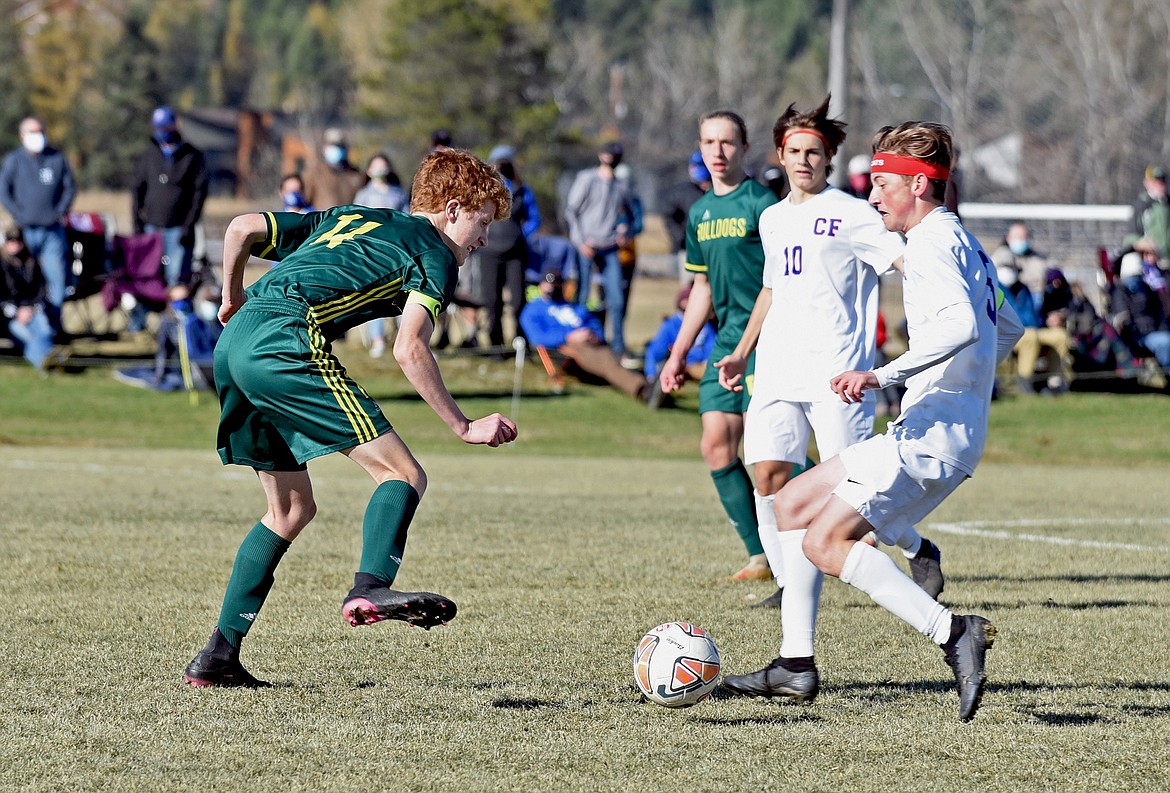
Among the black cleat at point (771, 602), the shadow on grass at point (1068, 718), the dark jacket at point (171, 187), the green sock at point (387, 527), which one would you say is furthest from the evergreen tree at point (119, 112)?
the shadow on grass at point (1068, 718)

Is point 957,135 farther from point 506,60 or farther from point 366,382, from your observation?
point 366,382

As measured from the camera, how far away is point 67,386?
60.0 feet

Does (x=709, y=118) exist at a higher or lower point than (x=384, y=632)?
higher

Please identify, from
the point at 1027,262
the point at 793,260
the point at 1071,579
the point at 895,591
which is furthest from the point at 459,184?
the point at 1027,262

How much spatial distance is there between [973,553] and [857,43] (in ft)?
221

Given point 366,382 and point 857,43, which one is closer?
point 366,382

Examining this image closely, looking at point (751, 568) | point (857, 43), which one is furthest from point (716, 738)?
point (857, 43)

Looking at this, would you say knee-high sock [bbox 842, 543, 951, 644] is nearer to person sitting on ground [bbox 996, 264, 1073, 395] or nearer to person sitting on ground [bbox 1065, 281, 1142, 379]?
person sitting on ground [bbox 996, 264, 1073, 395]

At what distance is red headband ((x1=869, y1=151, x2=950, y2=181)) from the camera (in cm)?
512

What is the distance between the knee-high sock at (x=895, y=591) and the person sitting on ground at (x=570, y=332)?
12996 millimetres

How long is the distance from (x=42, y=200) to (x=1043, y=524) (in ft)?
41.9

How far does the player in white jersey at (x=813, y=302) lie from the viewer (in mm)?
6695

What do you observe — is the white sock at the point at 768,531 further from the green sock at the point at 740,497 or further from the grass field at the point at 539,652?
the green sock at the point at 740,497

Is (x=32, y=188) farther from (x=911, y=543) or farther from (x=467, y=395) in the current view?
(x=911, y=543)
